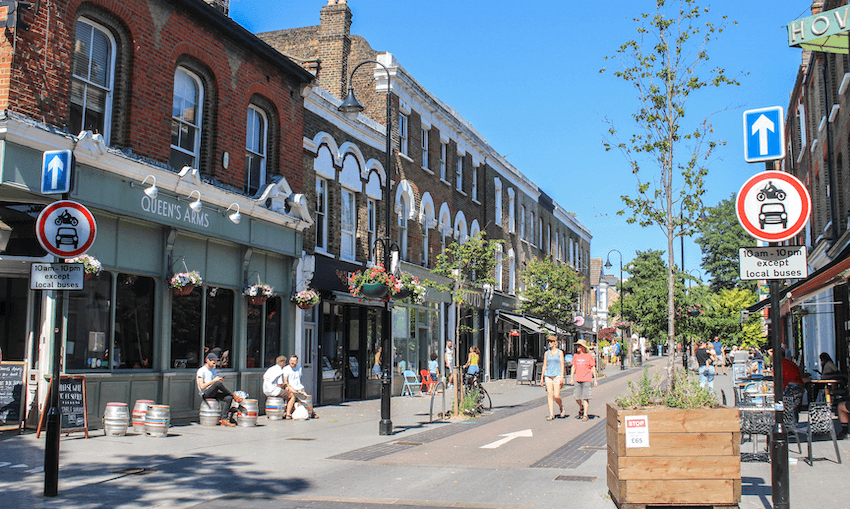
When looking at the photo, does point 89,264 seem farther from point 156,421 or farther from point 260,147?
point 260,147

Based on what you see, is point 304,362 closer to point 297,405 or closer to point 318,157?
point 297,405

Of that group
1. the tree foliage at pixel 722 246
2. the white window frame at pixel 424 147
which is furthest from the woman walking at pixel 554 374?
the tree foliage at pixel 722 246

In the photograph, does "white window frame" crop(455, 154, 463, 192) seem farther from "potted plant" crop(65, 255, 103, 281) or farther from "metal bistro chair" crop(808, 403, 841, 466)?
"metal bistro chair" crop(808, 403, 841, 466)

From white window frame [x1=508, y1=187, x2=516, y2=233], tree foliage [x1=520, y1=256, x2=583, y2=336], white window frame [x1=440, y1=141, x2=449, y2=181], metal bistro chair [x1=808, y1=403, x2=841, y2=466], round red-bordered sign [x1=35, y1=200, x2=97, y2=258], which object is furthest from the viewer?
white window frame [x1=508, y1=187, x2=516, y2=233]

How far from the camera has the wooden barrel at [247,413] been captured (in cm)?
1491

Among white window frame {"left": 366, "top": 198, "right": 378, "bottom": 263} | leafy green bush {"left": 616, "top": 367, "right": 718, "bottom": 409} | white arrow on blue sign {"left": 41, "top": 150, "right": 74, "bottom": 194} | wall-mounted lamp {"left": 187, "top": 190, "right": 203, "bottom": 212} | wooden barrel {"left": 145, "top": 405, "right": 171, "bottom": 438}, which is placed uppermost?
white window frame {"left": 366, "top": 198, "right": 378, "bottom": 263}

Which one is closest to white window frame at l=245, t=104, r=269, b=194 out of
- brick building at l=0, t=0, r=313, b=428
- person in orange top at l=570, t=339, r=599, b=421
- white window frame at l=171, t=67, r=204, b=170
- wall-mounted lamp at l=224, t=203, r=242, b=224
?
brick building at l=0, t=0, r=313, b=428

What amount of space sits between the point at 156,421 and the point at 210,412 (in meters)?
2.12

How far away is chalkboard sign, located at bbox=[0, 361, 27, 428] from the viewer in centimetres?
1216

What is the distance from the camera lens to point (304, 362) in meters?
19.7

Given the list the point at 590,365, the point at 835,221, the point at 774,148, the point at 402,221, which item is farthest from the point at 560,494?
the point at 402,221

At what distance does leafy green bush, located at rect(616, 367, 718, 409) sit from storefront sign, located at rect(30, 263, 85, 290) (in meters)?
5.69

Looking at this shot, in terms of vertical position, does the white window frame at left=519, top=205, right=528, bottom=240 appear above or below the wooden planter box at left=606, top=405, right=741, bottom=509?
above

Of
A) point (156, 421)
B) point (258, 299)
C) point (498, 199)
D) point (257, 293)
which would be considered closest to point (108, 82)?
point (257, 293)
